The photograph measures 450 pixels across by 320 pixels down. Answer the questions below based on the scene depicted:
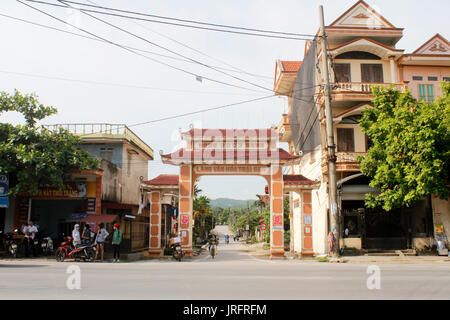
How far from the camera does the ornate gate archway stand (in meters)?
20.3

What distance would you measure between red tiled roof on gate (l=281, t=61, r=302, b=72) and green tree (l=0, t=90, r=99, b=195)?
54.4 feet

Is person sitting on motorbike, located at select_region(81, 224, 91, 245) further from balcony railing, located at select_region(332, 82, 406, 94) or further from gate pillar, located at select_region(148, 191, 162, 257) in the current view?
balcony railing, located at select_region(332, 82, 406, 94)

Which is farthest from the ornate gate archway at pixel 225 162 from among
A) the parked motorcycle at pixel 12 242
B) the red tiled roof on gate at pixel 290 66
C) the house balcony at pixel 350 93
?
the red tiled roof on gate at pixel 290 66

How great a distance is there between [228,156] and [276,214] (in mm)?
4046

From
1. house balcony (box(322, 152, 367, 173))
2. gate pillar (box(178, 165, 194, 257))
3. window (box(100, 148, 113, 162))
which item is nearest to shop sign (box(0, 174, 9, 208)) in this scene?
gate pillar (box(178, 165, 194, 257))

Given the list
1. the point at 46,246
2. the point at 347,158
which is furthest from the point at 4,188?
the point at 347,158

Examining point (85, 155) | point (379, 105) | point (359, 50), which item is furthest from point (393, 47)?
point (85, 155)

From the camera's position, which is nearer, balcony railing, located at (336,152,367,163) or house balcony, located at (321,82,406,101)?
balcony railing, located at (336,152,367,163)

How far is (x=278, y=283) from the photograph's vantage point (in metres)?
8.73

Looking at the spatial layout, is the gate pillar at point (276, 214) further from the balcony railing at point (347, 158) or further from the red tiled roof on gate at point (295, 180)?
the balcony railing at point (347, 158)

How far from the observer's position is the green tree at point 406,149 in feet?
57.5

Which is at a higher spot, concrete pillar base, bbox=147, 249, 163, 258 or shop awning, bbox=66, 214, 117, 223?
shop awning, bbox=66, 214, 117, 223

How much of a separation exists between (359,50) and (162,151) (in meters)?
13.7
